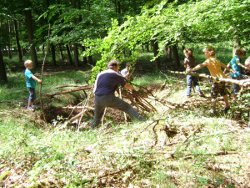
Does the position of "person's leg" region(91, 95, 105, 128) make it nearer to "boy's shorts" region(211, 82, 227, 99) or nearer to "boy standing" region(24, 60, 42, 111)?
"boy standing" region(24, 60, 42, 111)

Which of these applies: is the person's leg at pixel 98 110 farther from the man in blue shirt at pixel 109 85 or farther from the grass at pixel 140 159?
the grass at pixel 140 159

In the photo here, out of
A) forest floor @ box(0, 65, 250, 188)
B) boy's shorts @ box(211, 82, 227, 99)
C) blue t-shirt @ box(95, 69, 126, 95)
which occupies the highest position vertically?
blue t-shirt @ box(95, 69, 126, 95)

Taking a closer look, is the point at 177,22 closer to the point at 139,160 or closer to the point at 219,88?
the point at 219,88

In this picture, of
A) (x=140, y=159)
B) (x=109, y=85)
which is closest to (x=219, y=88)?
(x=109, y=85)

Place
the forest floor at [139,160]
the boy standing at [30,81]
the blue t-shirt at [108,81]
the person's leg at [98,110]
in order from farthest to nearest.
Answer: the boy standing at [30,81], the person's leg at [98,110], the blue t-shirt at [108,81], the forest floor at [139,160]

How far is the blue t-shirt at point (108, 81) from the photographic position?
13.4 ft

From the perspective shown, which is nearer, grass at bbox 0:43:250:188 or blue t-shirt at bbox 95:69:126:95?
grass at bbox 0:43:250:188

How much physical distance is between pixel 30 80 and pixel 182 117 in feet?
15.1

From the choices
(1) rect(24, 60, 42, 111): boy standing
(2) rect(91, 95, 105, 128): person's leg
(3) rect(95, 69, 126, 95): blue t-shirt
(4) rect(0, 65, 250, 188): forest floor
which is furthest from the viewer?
(1) rect(24, 60, 42, 111): boy standing

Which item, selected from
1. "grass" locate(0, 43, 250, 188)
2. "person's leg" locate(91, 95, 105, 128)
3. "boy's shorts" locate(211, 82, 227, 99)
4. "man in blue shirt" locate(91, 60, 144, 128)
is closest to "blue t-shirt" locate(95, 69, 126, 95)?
"man in blue shirt" locate(91, 60, 144, 128)

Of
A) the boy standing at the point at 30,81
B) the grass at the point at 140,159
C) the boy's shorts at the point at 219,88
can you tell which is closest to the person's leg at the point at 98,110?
the grass at the point at 140,159

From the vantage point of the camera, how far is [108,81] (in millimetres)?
4102

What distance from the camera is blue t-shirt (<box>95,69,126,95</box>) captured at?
4070 mm

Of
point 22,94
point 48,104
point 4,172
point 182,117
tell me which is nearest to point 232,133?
point 182,117
